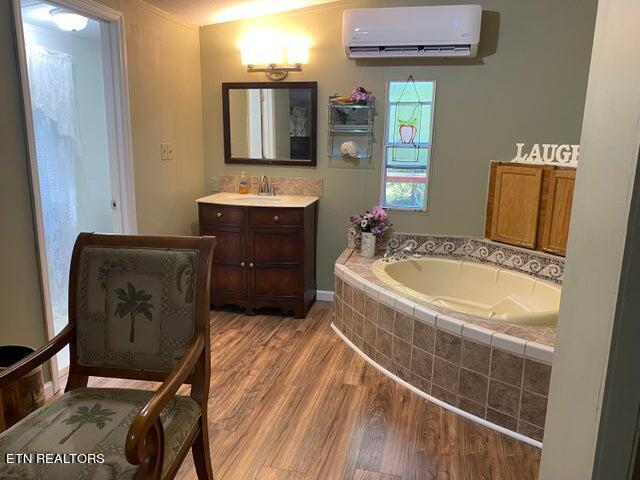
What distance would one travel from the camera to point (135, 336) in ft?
5.27

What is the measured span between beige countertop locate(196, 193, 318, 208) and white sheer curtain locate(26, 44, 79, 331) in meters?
0.97

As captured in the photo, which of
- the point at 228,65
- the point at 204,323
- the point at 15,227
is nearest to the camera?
the point at 204,323

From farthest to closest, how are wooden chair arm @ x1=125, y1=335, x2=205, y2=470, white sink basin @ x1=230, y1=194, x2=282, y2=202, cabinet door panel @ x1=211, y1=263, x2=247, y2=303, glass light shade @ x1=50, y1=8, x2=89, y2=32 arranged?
white sink basin @ x1=230, y1=194, x2=282, y2=202
cabinet door panel @ x1=211, y1=263, x2=247, y2=303
glass light shade @ x1=50, y1=8, x2=89, y2=32
wooden chair arm @ x1=125, y1=335, x2=205, y2=470

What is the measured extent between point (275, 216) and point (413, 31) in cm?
162

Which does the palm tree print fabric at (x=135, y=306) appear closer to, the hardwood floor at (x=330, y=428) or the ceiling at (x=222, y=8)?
the hardwood floor at (x=330, y=428)

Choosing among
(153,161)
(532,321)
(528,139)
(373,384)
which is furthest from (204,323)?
(528,139)

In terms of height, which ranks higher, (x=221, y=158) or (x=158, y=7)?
(x=158, y=7)

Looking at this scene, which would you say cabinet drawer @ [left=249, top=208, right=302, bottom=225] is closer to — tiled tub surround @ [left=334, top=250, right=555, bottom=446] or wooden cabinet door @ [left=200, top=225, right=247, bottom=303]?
wooden cabinet door @ [left=200, top=225, right=247, bottom=303]

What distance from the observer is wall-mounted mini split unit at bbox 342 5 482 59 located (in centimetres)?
306

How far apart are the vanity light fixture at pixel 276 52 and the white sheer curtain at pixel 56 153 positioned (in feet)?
4.36

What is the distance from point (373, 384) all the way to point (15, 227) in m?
2.01

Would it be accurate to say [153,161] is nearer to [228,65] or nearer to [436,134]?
[228,65]

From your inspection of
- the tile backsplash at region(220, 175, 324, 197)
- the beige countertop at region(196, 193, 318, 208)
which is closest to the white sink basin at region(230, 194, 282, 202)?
the beige countertop at region(196, 193, 318, 208)

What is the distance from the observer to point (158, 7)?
3.10 metres
